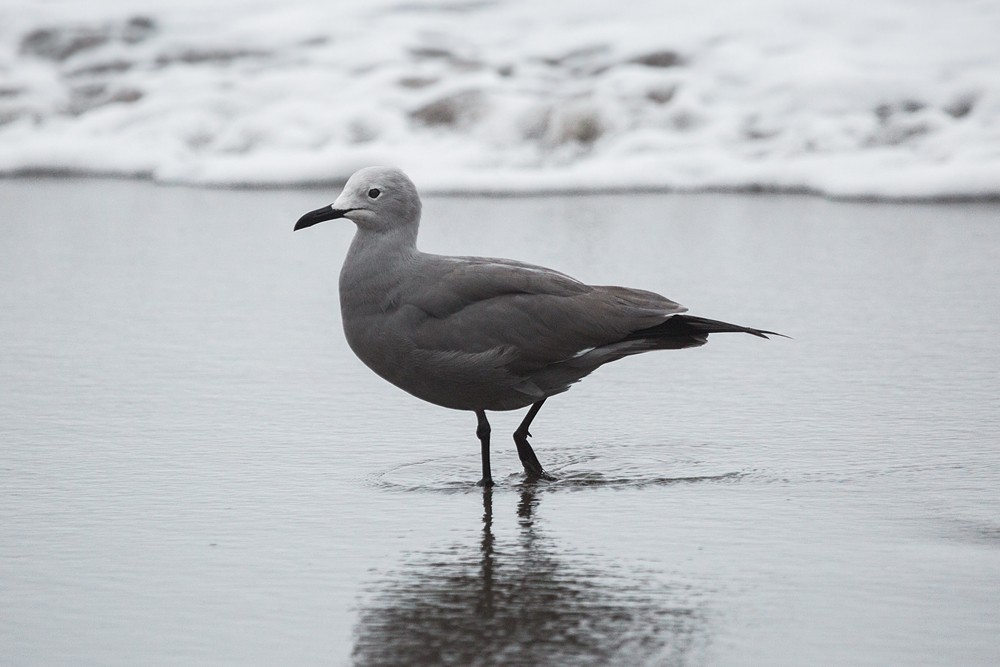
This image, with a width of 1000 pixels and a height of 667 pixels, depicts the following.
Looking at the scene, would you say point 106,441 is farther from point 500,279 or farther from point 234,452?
point 500,279

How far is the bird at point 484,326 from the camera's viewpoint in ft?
13.3

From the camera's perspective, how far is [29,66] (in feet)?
44.0

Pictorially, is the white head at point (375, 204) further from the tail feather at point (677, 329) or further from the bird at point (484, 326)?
the tail feather at point (677, 329)

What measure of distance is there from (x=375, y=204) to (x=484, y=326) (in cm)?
52

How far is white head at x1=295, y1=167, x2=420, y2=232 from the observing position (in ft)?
14.1

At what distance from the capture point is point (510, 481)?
161 inches

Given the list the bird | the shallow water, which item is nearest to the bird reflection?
the shallow water

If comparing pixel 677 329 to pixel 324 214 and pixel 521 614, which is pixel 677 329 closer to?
pixel 324 214

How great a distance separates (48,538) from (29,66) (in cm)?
1080

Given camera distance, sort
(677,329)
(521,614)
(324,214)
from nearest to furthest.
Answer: (521,614) < (677,329) < (324,214)

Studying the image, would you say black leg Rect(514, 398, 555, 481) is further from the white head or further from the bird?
the white head

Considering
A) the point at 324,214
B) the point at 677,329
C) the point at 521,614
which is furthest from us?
the point at 324,214

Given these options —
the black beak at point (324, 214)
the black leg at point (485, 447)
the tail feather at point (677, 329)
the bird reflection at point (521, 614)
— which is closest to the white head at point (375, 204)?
the black beak at point (324, 214)

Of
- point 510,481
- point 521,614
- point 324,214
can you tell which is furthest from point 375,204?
point 521,614
